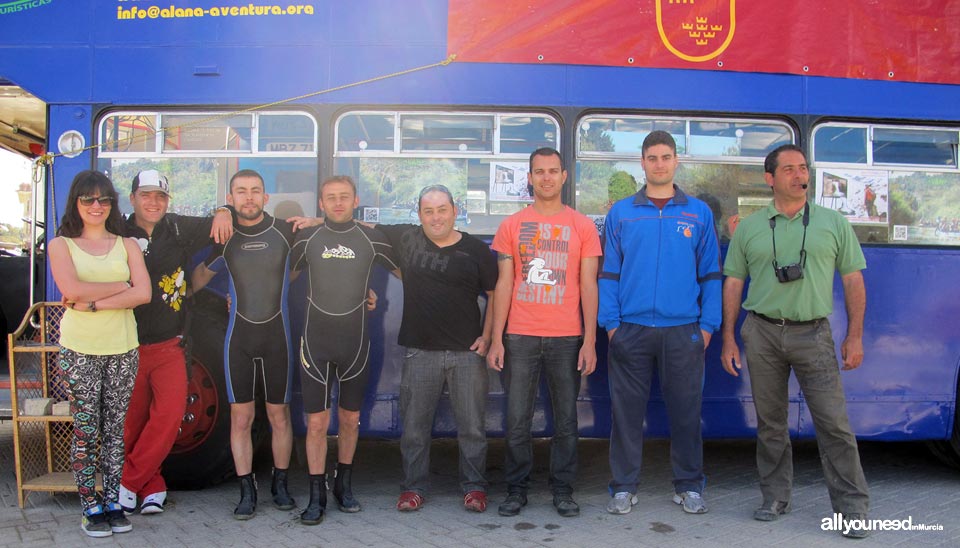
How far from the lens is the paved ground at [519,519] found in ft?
13.3

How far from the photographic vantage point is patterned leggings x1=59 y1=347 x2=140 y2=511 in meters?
4.02

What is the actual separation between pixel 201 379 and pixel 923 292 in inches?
189

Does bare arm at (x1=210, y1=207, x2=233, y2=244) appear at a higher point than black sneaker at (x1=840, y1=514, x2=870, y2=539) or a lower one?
higher

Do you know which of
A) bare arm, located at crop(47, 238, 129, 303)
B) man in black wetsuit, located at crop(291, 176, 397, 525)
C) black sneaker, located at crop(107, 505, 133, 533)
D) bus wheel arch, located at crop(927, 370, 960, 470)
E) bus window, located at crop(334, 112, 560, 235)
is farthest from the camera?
bus wheel arch, located at crop(927, 370, 960, 470)

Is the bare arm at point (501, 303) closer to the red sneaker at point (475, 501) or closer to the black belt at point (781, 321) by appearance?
the red sneaker at point (475, 501)

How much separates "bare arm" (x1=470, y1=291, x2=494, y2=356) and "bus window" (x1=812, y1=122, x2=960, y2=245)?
2.29 m

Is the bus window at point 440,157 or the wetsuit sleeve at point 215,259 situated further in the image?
the bus window at point 440,157

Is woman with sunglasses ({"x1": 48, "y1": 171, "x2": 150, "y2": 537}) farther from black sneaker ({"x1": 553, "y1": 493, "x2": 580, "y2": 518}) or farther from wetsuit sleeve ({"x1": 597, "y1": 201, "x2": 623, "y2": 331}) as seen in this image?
wetsuit sleeve ({"x1": 597, "y1": 201, "x2": 623, "y2": 331})

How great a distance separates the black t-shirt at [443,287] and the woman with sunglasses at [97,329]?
1.47m

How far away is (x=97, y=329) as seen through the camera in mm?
4016

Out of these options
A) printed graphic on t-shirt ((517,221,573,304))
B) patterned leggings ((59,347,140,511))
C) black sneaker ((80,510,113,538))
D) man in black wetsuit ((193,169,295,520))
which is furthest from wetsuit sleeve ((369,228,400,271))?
black sneaker ((80,510,113,538))

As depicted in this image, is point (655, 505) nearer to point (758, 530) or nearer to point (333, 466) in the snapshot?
point (758, 530)

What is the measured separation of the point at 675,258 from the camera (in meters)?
4.34

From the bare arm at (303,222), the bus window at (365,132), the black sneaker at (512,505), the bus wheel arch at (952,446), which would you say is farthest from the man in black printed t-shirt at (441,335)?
the bus wheel arch at (952,446)
